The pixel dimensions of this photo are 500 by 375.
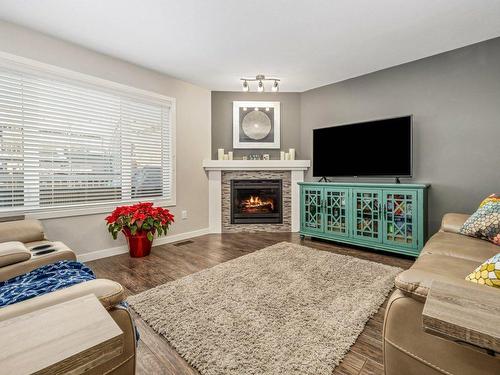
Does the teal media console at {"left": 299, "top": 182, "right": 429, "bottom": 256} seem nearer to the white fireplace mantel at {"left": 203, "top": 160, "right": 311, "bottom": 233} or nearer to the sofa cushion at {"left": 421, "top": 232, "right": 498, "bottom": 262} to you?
the white fireplace mantel at {"left": 203, "top": 160, "right": 311, "bottom": 233}

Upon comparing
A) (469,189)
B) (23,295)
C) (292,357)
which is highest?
(469,189)

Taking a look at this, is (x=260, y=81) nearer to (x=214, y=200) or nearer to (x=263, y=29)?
(x=263, y=29)

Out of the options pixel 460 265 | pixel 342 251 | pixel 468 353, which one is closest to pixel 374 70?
pixel 342 251

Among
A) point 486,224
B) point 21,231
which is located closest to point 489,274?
point 486,224

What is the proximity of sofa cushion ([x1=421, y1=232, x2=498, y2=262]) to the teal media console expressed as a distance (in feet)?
2.64

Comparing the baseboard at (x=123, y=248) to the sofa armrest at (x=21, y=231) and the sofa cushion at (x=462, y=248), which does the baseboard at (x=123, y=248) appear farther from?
the sofa cushion at (x=462, y=248)

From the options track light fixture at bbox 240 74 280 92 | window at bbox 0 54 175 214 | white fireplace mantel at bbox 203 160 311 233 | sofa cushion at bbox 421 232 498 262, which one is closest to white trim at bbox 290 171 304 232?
white fireplace mantel at bbox 203 160 311 233

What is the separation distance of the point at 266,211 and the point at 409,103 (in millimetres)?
2642

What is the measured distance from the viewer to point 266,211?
175 inches

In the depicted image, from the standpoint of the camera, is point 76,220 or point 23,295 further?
point 76,220

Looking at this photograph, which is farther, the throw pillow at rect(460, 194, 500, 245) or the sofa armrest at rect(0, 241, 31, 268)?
the throw pillow at rect(460, 194, 500, 245)

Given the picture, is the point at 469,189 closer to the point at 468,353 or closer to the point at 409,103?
the point at 409,103

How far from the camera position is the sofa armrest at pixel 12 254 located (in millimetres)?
1480

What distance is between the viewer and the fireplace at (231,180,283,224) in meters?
4.36
